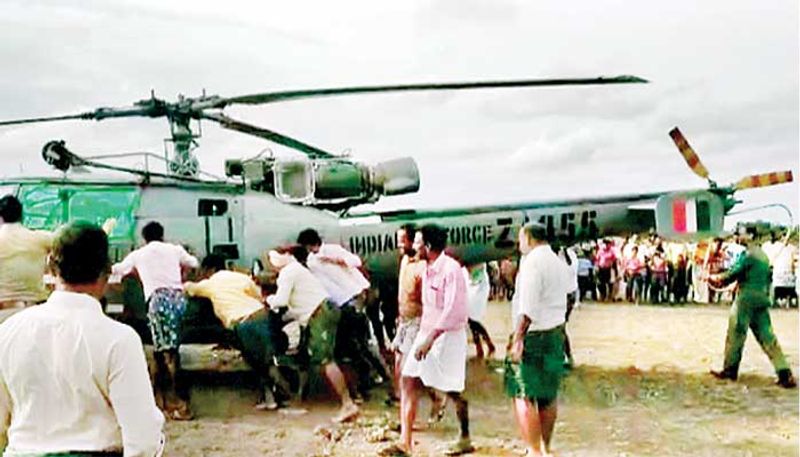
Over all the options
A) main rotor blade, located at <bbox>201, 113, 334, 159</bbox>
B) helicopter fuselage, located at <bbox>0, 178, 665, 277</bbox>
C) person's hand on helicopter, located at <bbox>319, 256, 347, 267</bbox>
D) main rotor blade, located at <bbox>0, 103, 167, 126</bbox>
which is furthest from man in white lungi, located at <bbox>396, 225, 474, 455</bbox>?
main rotor blade, located at <bbox>0, 103, 167, 126</bbox>

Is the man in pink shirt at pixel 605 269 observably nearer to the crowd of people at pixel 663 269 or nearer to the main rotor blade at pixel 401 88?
the crowd of people at pixel 663 269

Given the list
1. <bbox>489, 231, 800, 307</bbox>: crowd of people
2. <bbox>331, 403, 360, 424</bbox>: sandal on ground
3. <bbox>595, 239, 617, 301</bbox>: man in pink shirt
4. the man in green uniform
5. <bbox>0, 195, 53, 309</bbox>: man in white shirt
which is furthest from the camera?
<bbox>595, 239, 617, 301</bbox>: man in pink shirt

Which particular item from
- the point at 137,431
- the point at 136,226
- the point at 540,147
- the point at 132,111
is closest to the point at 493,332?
the point at 540,147

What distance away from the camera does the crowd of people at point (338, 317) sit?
154 centimetres

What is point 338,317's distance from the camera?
3955 millimetres

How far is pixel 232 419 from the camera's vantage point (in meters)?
3.89

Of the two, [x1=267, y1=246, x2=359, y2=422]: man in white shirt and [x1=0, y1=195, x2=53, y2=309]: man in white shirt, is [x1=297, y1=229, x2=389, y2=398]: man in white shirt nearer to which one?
[x1=267, y1=246, x2=359, y2=422]: man in white shirt

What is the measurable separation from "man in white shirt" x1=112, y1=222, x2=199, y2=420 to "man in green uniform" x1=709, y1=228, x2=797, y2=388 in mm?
2157

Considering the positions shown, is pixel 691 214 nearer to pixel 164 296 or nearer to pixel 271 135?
pixel 271 135

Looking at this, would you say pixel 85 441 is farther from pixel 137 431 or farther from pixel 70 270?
pixel 70 270

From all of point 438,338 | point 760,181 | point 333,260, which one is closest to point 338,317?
point 333,260

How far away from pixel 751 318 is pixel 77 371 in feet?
11.9

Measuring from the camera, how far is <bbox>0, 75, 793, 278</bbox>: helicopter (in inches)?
138

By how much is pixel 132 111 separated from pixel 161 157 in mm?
238
